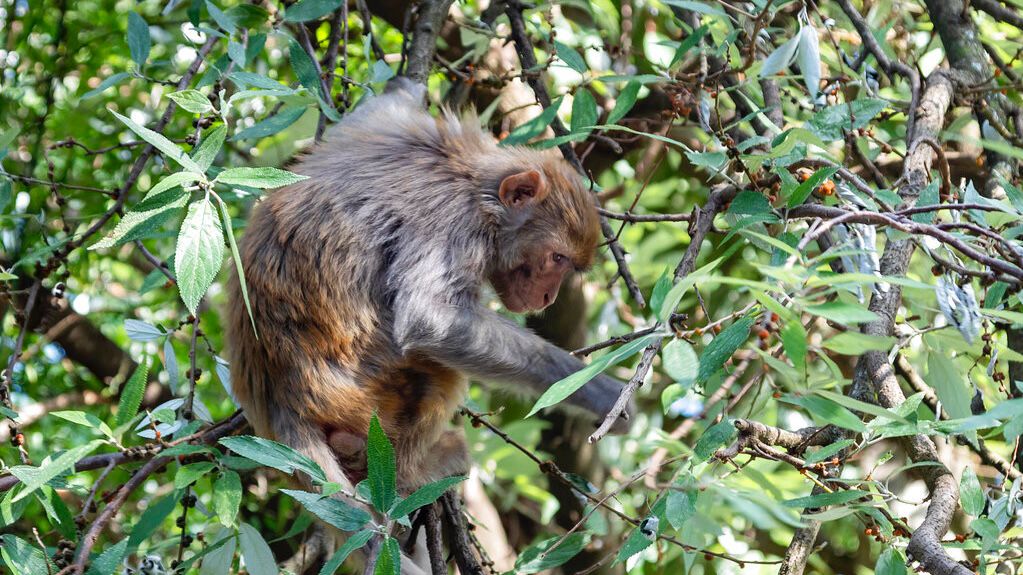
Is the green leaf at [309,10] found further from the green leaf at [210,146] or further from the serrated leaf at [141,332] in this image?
the serrated leaf at [141,332]

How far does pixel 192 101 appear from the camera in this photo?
3074mm

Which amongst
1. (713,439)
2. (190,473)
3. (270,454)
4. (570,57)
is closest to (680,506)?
(713,439)

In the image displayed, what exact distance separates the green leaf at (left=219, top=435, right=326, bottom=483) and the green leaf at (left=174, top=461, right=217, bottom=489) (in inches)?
18.7

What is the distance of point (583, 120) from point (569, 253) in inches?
26.3

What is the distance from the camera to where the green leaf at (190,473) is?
10.3ft

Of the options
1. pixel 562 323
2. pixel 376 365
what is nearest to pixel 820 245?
pixel 376 365

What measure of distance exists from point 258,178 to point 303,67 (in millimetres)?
1179

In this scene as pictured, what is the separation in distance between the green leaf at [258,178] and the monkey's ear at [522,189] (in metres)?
1.53

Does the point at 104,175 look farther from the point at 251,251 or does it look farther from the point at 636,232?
the point at 636,232

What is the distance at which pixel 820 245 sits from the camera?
12.4 ft

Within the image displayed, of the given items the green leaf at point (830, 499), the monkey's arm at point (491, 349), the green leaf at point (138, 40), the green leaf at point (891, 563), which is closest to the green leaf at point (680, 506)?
the green leaf at point (830, 499)

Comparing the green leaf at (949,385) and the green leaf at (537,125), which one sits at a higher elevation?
the green leaf at (537,125)

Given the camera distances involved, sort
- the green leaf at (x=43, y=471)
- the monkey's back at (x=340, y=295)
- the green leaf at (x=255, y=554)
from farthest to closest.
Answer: the monkey's back at (x=340, y=295) → the green leaf at (x=255, y=554) → the green leaf at (x=43, y=471)

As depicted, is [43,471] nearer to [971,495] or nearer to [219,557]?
[219,557]
